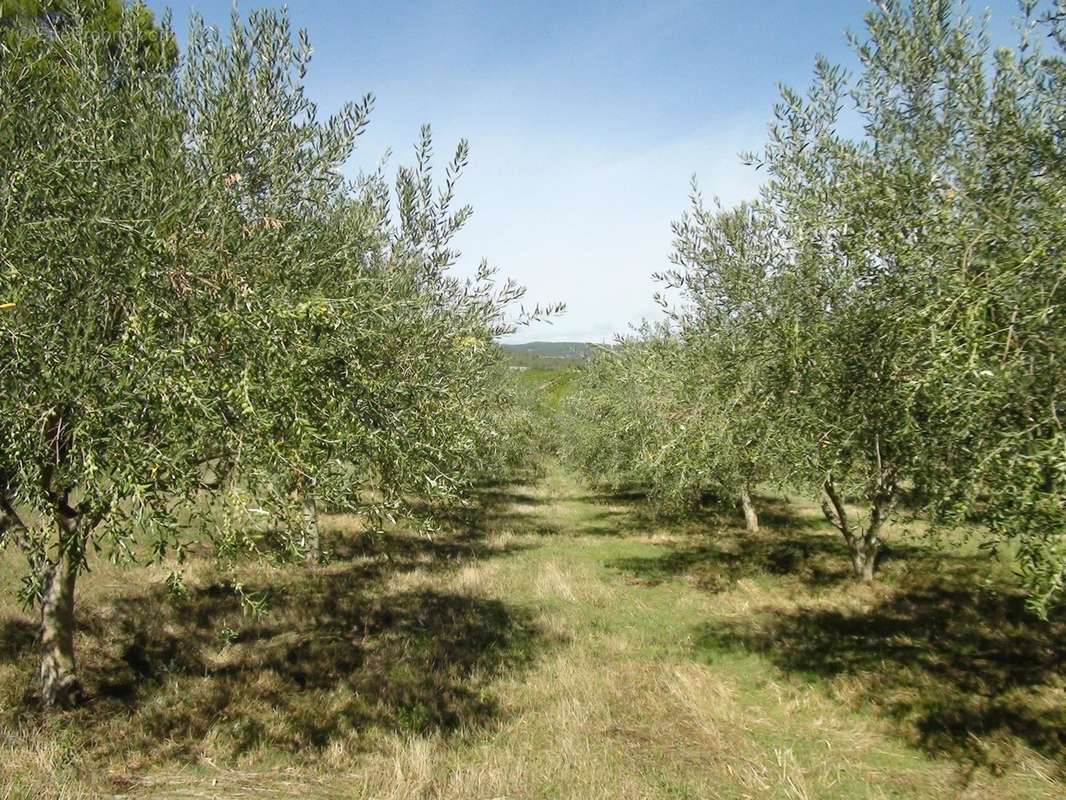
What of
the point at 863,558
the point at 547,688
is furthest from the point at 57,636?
the point at 863,558

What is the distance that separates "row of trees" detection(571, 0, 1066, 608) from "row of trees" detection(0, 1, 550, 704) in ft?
17.0

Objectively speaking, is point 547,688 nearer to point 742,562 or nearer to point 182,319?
point 182,319

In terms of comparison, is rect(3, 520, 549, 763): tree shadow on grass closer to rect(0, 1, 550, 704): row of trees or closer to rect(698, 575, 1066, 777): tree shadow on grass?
rect(0, 1, 550, 704): row of trees

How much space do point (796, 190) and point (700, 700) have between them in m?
8.90

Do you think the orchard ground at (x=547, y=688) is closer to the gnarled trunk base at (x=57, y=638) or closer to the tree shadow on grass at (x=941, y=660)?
the tree shadow on grass at (x=941, y=660)

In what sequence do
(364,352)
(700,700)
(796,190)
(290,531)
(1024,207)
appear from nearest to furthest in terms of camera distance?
(290,531) → (1024,207) → (364,352) → (796,190) → (700,700)

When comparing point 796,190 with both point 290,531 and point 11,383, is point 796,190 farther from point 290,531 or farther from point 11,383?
point 11,383

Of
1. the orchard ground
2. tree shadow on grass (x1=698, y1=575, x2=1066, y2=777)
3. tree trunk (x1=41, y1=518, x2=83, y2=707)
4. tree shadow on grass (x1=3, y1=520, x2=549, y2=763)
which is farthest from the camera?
tree shadow on grass (x1=698, y1=575, x2=1066, y2=777)

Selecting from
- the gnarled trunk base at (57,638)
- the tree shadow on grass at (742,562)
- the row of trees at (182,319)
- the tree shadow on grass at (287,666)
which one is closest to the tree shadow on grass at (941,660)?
the tree shadow on grass at (742,562)

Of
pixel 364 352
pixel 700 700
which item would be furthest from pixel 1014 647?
pixel 364 352

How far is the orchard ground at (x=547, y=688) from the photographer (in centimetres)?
887

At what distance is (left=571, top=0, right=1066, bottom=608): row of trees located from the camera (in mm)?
7035

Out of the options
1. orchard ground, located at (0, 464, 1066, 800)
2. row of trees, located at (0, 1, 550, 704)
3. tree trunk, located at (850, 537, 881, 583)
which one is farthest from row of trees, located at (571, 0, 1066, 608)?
tree trunk, located at (850, 537, 881, 583)

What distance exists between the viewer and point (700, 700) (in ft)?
39.2
